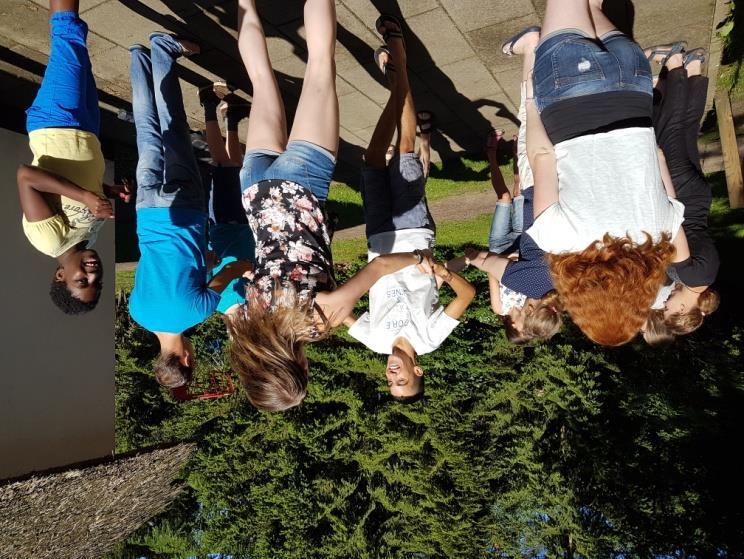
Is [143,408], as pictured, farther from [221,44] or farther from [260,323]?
[260,323]

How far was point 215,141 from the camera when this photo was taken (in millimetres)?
4754

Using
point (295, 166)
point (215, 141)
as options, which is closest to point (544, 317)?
point (295, 166)

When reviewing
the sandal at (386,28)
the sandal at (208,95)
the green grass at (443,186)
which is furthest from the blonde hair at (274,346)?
the green grass at (443,186)

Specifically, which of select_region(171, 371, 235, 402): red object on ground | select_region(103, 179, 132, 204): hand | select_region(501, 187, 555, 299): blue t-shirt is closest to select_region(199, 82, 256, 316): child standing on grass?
select_region(103, 179, 132, 204): hand

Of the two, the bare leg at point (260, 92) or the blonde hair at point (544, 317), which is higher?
the bare leg at point (260, 92)

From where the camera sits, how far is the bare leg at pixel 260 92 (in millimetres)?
2928

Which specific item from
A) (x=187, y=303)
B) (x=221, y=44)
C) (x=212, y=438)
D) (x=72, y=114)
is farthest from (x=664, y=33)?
(x=212, y=438)

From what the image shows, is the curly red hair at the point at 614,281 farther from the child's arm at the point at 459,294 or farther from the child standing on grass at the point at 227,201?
the child standing on grass at the point at 227,201

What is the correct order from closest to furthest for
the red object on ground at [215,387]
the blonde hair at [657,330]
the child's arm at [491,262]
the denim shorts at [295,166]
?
1. the denim shorts at [295,166]
2. the child's arm at [491,262]
3. the blonde hair at [657,330]
4. the red object on ground at [215,387]

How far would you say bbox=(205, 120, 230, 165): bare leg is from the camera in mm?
4750

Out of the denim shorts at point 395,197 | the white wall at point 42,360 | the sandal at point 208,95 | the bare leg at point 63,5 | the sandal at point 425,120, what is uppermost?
the bare leg at point 63,5

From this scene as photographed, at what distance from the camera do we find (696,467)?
571 centimetres

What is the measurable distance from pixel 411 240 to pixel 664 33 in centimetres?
302

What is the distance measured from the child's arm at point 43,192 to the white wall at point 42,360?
2619 millimetres
